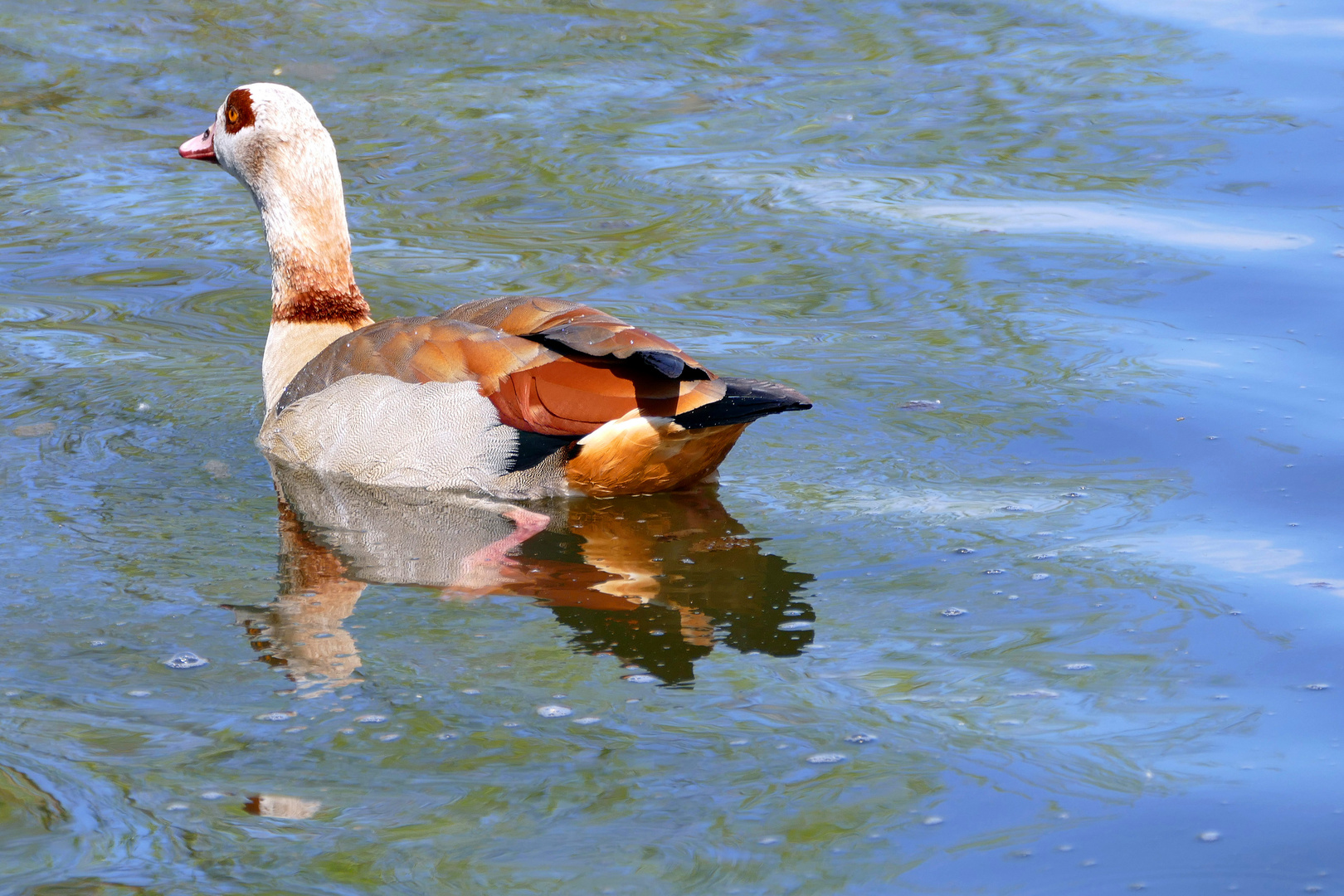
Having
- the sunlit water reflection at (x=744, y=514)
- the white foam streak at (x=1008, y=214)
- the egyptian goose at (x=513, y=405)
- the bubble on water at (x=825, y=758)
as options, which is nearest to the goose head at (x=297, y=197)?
the egyptian goose at (x=513, y=405)

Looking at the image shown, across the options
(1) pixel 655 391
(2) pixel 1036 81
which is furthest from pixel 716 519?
(2) pixel 1036 81

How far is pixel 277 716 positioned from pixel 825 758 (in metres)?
1.51

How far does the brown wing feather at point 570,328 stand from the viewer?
602cm

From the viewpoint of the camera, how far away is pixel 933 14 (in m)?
13.3

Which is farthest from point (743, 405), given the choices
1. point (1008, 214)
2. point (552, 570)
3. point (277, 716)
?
point (1008, 214)

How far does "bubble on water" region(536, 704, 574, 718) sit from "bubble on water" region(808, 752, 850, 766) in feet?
2.28

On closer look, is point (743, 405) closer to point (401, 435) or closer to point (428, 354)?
point (428, 354)

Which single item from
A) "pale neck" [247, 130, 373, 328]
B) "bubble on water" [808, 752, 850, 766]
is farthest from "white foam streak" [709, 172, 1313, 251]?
"bubble on water" [808, 752, 850, 766]

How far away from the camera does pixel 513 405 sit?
6.27 m

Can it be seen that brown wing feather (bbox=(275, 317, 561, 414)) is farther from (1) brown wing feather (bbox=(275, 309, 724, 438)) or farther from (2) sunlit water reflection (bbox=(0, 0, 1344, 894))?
(2) sunlit water reflection (bbox=(0, 0, 1344, 894))

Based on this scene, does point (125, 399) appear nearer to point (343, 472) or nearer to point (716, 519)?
point (343, 472)

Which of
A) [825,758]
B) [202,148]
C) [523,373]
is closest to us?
[825,758]

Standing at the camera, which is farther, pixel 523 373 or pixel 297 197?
pixel 297 197

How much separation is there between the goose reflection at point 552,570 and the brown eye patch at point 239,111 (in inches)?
69.4
